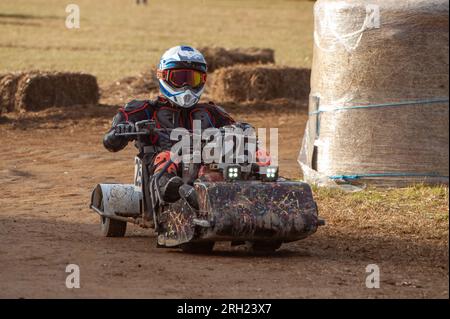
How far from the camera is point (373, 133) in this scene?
1164cm

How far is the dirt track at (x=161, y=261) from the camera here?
7477 millimetres

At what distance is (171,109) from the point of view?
32.1 feet

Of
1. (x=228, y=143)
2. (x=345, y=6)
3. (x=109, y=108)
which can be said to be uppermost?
(x=345, y=6)

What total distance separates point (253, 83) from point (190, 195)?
39.2 feet

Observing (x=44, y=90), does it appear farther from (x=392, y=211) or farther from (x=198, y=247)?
(x=198, y=247)

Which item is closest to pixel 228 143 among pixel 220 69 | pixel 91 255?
pixel 91 255

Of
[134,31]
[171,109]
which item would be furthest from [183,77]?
[134,31]

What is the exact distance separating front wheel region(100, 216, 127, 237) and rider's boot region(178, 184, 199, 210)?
152 cm

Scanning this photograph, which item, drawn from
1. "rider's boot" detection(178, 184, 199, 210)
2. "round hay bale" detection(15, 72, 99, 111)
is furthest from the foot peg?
"round hay bale" detection(15, 72, 99, 111)

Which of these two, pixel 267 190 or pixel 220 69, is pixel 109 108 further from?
pixel 267 190

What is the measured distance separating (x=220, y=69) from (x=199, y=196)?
41.0 feet

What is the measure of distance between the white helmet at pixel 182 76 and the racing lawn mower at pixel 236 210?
2.57 ft

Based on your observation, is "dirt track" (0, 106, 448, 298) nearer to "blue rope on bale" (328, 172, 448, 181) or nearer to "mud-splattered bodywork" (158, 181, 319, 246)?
"mud-splattered bodywork" (158, 181, 319, 246)

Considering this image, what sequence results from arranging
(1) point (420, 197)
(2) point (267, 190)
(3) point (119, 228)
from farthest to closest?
1. (1) point (420, 197)
2. (3) point (119, 228)
3. (2) point (267, 190)
